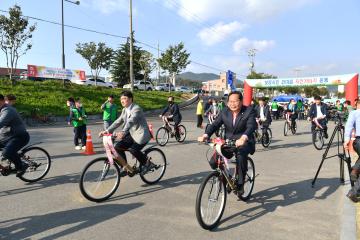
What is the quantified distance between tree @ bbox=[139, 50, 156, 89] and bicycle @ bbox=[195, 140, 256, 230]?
46502mm

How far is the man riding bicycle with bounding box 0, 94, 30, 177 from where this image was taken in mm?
6387

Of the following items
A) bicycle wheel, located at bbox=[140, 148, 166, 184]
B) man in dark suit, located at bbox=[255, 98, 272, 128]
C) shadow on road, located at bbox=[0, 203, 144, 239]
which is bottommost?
shadow on road, located at bbox=[0, 203, 144, 239]

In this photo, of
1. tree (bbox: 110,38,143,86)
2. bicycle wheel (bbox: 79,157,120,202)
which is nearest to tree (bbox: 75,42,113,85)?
tree (bbox: 110,38,143,86)

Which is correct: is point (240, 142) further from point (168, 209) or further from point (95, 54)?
point (95, 54)

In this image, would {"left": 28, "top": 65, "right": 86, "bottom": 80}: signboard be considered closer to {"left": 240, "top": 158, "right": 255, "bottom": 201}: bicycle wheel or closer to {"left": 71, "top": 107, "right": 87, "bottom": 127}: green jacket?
{"left": 71, "top": 107, "right": 87, "bottom": 127}: green jacket

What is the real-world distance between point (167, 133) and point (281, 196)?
717 centimetres

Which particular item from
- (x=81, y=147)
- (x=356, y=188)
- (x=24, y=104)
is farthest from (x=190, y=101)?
(x=356, y=188)

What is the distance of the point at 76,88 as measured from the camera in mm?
31141

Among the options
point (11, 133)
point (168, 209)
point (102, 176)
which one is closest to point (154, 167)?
point (102, 176)

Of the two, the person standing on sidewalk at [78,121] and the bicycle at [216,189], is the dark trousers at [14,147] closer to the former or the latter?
the bicycle at [216,189]

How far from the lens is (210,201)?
15.7 ft

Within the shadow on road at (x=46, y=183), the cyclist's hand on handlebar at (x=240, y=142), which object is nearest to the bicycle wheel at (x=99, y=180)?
the shadow on road at (x=46, y=183)

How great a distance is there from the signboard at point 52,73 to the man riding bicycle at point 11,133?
23.0 meters

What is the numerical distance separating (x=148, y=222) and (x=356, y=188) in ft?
11.0
